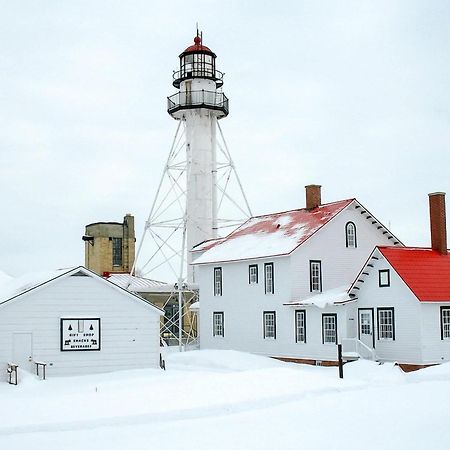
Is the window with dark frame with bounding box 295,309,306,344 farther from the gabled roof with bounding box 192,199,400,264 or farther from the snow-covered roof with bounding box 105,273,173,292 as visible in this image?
the snow-covered roof with bounding box 105,273,173,292

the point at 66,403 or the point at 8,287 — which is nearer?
the point at 66,403

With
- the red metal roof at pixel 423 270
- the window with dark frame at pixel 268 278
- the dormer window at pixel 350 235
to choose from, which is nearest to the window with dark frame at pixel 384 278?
the red metal roof at pixel 423 270

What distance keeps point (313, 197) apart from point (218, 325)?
921 centimetres

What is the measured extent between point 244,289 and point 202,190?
9.95 meters

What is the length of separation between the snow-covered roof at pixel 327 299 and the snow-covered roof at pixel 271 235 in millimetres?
2626

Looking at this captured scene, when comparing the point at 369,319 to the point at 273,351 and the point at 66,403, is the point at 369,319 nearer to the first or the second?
the point at 273,351

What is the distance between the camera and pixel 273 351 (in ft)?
137

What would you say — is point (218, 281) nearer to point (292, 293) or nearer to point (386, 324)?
point (292, 293)

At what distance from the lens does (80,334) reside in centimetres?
3164

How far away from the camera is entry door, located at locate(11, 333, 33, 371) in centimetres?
3023

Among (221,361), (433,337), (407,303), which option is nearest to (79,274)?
(221,361)

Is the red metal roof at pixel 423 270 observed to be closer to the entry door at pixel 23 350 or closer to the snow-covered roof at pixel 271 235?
the snow-covered roof at pixel 271 235

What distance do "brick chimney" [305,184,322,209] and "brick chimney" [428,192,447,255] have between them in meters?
7.93

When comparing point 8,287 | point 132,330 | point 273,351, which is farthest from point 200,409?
point 273,351
